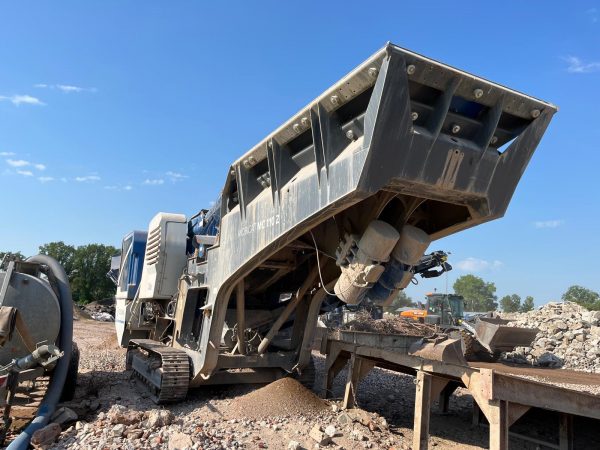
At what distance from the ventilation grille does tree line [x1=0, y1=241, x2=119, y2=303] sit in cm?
3581

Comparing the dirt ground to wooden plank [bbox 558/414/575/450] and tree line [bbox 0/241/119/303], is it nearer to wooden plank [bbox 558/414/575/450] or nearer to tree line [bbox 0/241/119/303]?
wooden plank [bbox 558/414/575/450]

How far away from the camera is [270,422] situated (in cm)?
588

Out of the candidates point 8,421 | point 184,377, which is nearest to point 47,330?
point 8,421

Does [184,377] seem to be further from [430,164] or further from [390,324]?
[390,324]

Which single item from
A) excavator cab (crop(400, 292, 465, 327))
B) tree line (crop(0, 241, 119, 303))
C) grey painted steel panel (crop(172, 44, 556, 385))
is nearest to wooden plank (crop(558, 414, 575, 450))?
grey painted steel panel (crop(172, 44, 556, 385))

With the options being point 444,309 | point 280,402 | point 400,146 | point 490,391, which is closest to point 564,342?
point 444,309

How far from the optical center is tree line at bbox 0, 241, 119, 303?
140ft

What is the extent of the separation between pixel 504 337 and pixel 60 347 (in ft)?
23.5

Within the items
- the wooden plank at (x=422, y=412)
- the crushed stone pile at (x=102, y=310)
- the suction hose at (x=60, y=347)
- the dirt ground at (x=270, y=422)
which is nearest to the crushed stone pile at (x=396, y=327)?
the dirt ground at (x=270, y=422)

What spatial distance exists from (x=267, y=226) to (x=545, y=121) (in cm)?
304

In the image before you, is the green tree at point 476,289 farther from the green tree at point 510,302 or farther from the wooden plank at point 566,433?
the wooden plank at point 566,433

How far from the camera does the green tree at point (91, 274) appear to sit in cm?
4250

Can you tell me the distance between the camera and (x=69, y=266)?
4491 cm

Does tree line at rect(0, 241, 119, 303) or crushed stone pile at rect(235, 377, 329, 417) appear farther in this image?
tree line at rect(0, 241, 119, 303)
